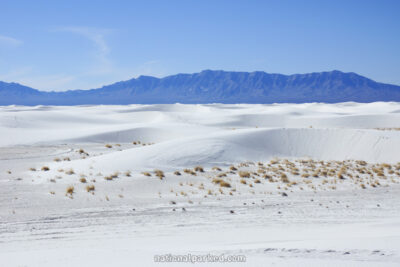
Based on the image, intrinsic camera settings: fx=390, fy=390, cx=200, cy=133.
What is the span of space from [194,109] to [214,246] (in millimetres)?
71136

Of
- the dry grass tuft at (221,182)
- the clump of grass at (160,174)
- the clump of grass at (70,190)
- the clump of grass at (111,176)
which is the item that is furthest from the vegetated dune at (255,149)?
the clump of grass at (70,190)

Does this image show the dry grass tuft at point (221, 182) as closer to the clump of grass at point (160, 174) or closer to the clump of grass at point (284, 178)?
the clump of grass at point (160, 174)

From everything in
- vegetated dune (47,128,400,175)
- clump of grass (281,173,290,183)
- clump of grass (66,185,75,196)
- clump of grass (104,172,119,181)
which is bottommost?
clump of grass (281,173,290,183)

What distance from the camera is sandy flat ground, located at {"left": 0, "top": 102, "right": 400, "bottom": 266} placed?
18.7ft

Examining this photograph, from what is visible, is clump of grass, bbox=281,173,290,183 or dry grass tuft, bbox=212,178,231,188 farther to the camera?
clump of grass, bbox=281,173,290,183

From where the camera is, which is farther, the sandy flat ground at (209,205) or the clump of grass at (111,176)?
the clump of grass at (111,176)

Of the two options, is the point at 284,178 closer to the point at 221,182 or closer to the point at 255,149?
the point at 221,182

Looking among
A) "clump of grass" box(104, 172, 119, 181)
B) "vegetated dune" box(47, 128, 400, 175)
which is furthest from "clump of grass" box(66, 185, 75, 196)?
"vegetated dune" box(47, 128, 400, 175)

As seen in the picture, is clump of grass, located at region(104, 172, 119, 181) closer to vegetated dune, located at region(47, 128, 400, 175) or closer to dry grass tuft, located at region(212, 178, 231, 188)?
vegetated dune, located at region(47, 128, 400, 175)

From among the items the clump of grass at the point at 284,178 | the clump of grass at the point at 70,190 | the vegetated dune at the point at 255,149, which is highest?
the vegetated dune at the point at 255,149

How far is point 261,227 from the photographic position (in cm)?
816

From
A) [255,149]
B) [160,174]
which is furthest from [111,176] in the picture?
[255,149]

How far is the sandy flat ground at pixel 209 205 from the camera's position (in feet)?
18.7

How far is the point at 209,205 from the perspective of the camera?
33.3 ft
